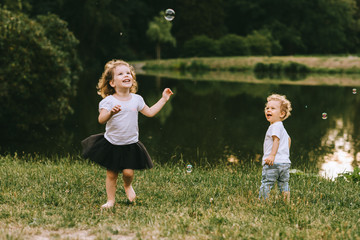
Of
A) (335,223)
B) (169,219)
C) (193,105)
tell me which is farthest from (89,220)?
(193,105)

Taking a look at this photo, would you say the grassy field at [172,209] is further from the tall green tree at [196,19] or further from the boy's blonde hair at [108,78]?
the tall green tree at [196,19]

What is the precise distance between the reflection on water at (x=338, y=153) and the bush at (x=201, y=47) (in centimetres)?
3877

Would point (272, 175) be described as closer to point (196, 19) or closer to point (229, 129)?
point (229, 129)

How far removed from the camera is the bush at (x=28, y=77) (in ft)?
42.9

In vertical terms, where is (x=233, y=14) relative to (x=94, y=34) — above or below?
above

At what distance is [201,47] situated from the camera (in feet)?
180

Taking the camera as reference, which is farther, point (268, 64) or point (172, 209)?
point (268, 64)

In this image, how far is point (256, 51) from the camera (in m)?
54.7

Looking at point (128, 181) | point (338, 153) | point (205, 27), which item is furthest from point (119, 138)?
point (205, 27)

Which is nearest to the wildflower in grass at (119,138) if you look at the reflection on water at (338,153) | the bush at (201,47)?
the reflection on water at (338,153)

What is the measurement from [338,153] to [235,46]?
43147mm

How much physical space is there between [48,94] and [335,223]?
39.7ft

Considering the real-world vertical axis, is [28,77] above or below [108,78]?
above

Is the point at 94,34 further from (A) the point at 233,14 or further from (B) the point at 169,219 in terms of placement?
(B) the point at 169,219
